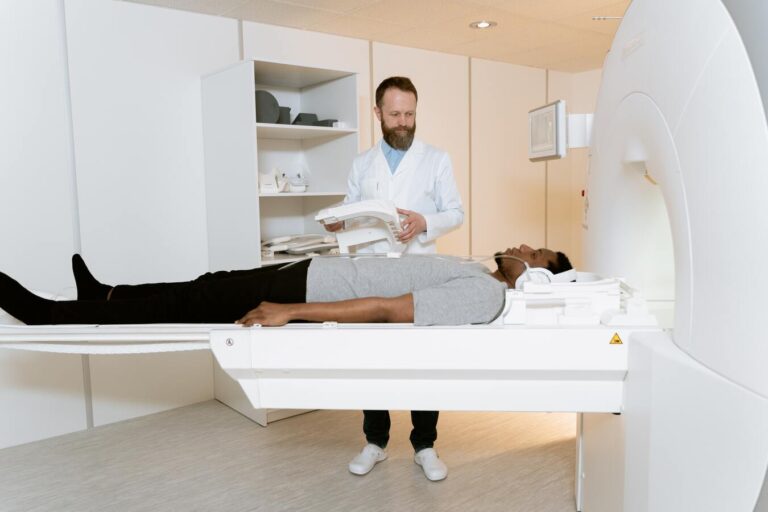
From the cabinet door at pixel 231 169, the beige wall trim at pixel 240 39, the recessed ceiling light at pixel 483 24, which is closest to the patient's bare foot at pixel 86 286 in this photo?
the cabinet door at pixel 231 169

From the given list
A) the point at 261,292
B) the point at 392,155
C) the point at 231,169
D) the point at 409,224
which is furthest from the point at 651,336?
the point at 231,169

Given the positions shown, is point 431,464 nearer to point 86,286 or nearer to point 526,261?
point 526,261

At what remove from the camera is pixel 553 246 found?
5.02m

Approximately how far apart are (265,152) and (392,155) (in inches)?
40.0

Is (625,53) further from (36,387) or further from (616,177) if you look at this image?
(36,387)

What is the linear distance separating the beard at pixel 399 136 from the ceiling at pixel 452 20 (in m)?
0.86

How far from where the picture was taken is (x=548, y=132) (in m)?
2.12

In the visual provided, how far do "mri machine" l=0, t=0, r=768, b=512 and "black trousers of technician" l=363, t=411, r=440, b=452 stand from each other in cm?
65

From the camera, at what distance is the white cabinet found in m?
2.86

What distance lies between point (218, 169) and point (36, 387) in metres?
1.25

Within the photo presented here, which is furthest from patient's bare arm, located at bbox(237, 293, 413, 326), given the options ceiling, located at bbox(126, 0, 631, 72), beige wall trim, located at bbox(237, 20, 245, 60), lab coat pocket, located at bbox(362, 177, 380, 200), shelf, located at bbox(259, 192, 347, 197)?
beige wall trim, located at bbox(237, 20, 245, 60)

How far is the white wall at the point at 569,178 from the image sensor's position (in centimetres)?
494

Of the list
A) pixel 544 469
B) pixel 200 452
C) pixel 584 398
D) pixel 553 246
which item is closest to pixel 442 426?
pixel 544 469

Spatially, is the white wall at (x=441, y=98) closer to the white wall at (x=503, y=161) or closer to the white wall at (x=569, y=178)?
the white wall at (x=503, y=161)
